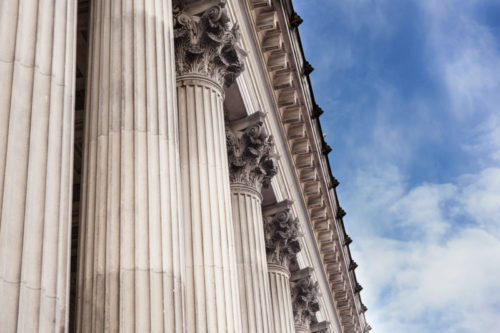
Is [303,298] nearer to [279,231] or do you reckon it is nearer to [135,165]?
[279,231]

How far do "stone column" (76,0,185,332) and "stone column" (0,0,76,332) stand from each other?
10.3ft

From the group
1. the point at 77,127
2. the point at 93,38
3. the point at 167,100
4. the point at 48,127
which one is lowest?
the point at 48,127

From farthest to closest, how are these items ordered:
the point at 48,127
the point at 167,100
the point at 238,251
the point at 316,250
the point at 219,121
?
the point at 316,250 < the point at 238,251 < the point at 219,121 < the point at 167,100 < the point at 48,127

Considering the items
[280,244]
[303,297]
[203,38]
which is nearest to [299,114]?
[280,244]

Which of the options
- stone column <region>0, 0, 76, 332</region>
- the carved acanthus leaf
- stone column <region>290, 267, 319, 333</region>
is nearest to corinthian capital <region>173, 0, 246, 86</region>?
stone column <region>0, 0, 76, 332</region>

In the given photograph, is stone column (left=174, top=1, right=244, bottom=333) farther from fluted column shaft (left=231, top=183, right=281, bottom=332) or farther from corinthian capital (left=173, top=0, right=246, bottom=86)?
fluted column shaft (left=231, top=183, right=281, bottom=332)

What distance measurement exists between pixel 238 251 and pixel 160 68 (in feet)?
34.5

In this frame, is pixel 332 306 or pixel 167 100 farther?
pixel 332 306

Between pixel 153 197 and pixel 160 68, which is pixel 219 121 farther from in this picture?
pixel 153 197

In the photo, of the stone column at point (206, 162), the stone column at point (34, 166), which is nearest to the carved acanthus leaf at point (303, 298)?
the stone column at point (206, 162)

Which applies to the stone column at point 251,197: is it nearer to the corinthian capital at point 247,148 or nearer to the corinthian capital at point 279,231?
the corinthian capital at point 247,148

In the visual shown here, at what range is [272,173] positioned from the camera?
91.2 ft

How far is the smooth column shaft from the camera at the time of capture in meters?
17.8

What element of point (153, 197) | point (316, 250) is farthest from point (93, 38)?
point (316, 250)
